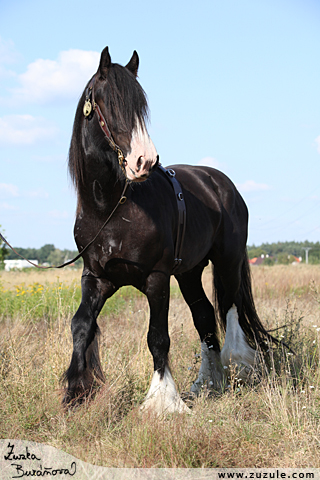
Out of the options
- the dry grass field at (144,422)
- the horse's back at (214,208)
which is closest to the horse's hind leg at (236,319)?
the horse's back at (214,208)

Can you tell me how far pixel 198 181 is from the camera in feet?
15.1

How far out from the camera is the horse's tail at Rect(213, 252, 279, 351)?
496cm

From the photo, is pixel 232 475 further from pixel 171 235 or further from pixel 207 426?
pixel 171 235

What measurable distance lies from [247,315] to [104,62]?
3.13 metres

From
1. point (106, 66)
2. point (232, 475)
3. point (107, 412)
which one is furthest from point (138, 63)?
point (232, 475)

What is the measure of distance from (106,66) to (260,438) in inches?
106

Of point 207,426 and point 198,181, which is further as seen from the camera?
point 198,181

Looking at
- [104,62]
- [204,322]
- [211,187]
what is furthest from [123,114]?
[204,322]
